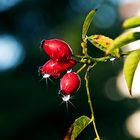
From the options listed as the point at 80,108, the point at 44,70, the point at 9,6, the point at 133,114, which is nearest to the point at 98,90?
the point at 80,108

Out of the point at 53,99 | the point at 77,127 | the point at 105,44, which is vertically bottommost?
the point at 77,127

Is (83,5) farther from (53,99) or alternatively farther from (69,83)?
(69,83)

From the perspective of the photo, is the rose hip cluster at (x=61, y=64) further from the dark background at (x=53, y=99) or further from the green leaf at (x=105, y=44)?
the dark background at (x=53, y=99)

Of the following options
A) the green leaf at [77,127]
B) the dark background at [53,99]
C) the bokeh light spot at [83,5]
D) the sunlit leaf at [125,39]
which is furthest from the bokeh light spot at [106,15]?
the sunlit leaf at [125,39]

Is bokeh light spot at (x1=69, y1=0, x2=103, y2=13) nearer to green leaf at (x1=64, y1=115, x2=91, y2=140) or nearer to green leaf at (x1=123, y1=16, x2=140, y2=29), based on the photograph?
green leaf at (x1=64, y1=115, x2=91, y2=140)

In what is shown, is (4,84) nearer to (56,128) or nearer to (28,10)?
(56,128)

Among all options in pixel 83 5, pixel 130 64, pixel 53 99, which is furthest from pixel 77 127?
pixel 83 5

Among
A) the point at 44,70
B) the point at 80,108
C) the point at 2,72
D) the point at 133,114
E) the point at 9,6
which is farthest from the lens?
the point at 9,6
